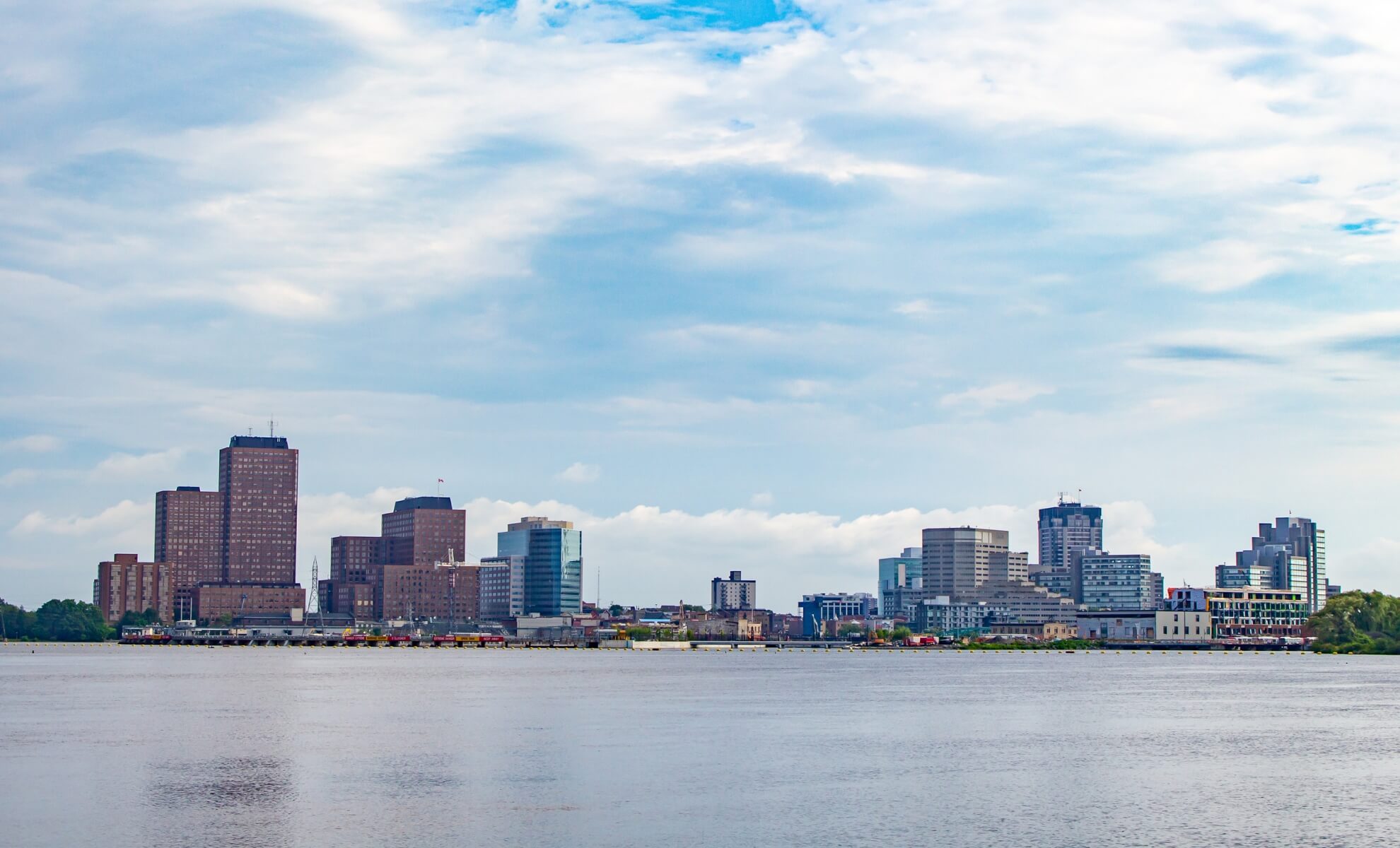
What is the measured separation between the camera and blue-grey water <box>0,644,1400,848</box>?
63.8 metres

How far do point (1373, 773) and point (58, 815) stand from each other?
63.7m

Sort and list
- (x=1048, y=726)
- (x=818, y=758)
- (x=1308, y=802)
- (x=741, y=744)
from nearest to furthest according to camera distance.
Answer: (x=1308, y=802) → (x=818, y=758) → (x=741, y=744) → (x=1048, y=726)

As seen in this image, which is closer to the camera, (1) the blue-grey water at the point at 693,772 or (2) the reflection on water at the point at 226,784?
(1) the blue-grey water at the point at 693,772

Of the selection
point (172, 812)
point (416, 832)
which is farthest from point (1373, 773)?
point (172, 812)

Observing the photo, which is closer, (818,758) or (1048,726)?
(818,758)

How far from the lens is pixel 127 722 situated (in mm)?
117750

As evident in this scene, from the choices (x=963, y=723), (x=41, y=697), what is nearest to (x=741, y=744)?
(x=963, y=723)

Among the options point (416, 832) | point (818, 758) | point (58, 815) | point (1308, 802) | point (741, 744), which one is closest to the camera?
point (416, 832)

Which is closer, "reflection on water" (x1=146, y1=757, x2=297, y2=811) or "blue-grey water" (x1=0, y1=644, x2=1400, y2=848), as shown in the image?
"blue-grey water" (x1=0, y1=644, x2=1400, y2=848)

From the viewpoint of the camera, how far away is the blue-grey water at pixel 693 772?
209 ft

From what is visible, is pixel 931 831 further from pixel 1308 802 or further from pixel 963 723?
pixel 963 723

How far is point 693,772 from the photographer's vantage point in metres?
82.2

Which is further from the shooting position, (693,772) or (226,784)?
(693,772)

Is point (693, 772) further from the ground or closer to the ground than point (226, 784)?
closer to the ground
